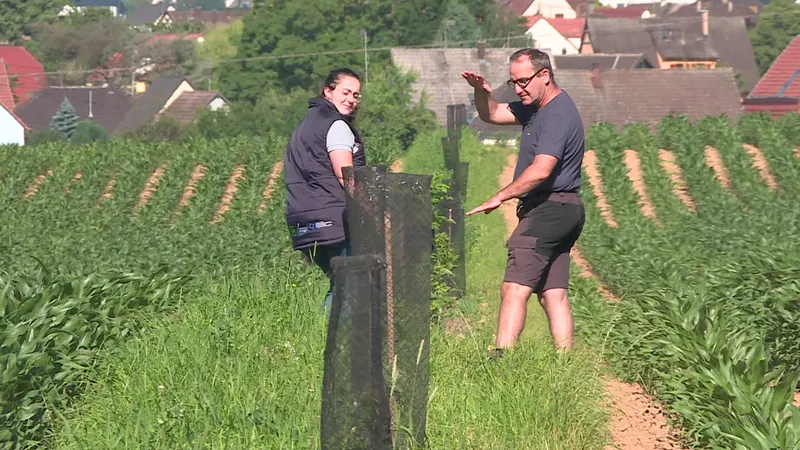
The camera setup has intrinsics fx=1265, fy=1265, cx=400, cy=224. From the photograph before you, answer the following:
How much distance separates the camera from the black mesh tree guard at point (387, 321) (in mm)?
4500

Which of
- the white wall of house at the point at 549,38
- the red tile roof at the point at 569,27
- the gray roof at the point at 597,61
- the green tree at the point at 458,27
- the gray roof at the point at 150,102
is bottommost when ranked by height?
the red tile roof at the point at 569,27

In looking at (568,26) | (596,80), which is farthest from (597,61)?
(568,26)

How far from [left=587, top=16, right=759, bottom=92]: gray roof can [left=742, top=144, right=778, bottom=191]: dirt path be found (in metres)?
57.3

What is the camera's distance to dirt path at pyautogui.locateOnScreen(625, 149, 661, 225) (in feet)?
73.0

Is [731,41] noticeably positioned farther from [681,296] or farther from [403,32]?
[681,296]

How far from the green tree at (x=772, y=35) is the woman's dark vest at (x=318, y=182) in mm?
95617

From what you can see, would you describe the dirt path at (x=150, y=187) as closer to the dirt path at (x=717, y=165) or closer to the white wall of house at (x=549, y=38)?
the dirt path at (x=717, y=165)

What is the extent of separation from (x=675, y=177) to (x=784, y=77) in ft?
143

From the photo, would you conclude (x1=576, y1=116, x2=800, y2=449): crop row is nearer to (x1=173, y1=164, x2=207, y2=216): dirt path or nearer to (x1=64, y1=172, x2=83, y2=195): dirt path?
(x1=173, y1=164, x2=207, y2=216): dirt path

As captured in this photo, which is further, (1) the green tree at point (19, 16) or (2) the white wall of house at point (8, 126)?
(1) the green tree at point (19, 16)

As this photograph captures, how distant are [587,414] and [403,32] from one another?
3566 inches

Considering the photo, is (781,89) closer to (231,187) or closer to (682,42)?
(682,42)

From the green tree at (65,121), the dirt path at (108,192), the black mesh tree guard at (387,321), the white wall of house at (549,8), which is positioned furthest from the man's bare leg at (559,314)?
the white wall of house at (549,8)

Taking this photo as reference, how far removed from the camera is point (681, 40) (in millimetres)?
86938
